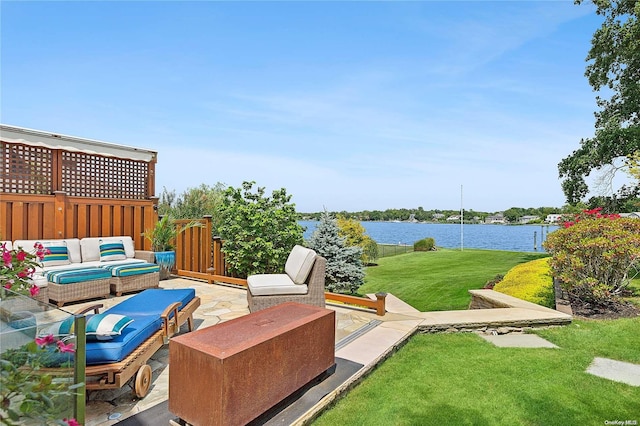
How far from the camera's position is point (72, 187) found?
23.9 feet

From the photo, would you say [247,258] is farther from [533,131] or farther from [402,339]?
[533,131]

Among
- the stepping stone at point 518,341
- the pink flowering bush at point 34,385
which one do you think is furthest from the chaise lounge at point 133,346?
the stepping stone at point 518,341

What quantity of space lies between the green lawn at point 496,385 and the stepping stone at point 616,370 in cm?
9

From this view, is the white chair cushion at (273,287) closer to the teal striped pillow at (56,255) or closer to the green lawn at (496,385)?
the green lawn at (496,385)

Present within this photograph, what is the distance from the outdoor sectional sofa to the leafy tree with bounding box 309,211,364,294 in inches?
142

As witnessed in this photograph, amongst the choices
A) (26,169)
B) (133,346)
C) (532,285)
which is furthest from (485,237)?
(133,346)

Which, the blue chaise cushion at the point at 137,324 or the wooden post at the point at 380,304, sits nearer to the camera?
the blue chaise cushion at the point at 137,324

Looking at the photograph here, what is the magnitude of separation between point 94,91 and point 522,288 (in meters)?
10.0

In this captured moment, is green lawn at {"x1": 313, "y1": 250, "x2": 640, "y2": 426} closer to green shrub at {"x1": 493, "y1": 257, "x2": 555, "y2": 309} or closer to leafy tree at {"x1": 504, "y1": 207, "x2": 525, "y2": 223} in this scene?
green shrub at {"x1": 493, "y1": 257, "x2": 555, "y2": 309}

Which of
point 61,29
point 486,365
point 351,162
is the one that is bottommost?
point 486,365

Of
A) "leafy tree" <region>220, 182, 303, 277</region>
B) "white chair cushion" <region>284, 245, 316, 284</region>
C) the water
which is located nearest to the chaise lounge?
"white chair cushion" <region>284, 245, 316, 284</region>

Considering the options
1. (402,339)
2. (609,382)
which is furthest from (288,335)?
(609,382)

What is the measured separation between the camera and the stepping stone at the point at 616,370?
3.32 meters

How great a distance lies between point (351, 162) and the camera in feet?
51.8
